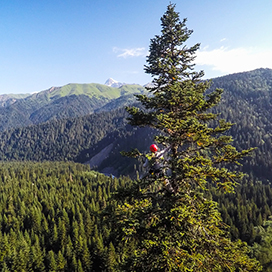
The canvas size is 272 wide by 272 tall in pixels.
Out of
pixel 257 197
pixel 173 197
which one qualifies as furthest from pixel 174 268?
pixel 257 197

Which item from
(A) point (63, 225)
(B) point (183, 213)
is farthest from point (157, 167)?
(A) point (63, 225)

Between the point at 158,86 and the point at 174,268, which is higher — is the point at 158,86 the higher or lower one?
the higher one

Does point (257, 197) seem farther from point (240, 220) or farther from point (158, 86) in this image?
point (158, 86)

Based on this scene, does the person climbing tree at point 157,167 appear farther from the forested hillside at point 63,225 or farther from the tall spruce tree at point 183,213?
the forested hillside at point 63,225

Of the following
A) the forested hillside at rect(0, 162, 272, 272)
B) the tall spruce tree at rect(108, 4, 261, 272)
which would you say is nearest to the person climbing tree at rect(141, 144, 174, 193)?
the tall spruce tree at rect(108, 4, 261, 272)

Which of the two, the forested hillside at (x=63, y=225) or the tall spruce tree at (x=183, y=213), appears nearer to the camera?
the tall spruce tree at (x=183, y=213)

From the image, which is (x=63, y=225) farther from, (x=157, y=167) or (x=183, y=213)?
(x=183, y=213)

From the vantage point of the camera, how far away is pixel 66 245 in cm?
8319

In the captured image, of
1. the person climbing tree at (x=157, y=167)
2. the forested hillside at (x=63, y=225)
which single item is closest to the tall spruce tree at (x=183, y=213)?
the person climbing tree at (x=157, y=167)

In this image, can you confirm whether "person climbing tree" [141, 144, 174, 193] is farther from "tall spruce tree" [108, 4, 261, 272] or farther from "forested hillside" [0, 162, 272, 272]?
"forested hillside" [0, 162, 272, 272]

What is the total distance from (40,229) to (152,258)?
347 feet

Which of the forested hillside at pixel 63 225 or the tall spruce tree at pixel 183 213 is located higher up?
the tall spruce tree at pixel 183 213

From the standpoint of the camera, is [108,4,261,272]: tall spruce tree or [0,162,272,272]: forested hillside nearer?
[108,4,261,272]: tall spruce tree

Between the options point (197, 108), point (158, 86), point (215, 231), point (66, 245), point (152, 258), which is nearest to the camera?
point (152, 258)
